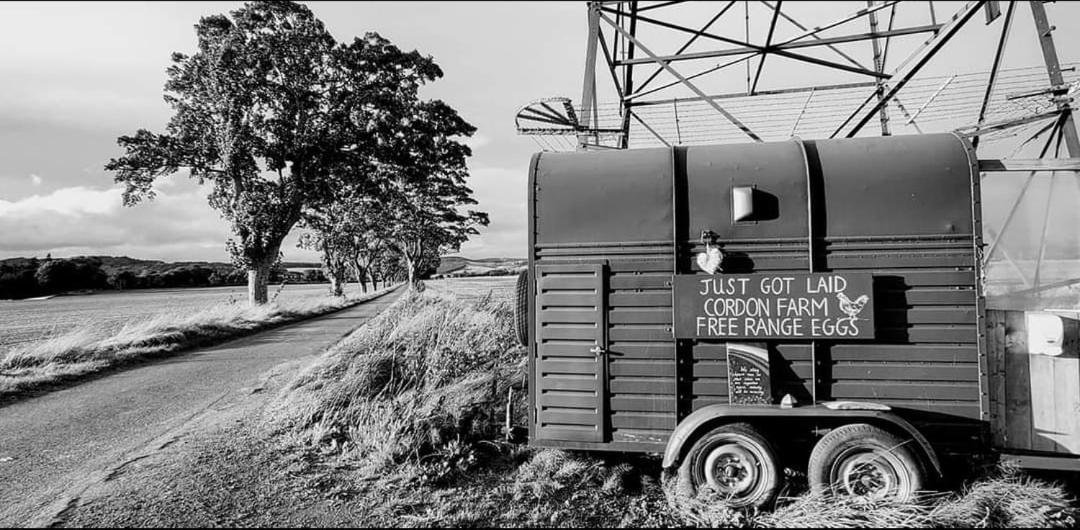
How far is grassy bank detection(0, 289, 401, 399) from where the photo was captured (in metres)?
8.94

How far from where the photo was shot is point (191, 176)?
66.1 ft

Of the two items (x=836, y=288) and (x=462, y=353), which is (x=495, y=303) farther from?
(x=836, y=288)

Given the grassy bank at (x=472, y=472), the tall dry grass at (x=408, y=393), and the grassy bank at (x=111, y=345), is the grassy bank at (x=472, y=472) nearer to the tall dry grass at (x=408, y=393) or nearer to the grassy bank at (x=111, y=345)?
the tall dry grass at (x=408, y=393)

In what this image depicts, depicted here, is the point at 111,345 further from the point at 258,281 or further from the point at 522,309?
the point at 522,309

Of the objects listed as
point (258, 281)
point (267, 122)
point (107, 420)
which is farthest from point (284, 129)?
point (107, 420)

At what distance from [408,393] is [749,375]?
12.5 ft

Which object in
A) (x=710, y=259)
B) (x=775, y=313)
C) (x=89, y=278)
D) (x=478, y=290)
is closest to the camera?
(x=775, y=313)

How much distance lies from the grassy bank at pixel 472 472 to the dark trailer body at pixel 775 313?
1.06 ft

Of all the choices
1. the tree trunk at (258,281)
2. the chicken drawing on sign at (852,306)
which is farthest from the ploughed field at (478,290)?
the tree trunk at (258,281)

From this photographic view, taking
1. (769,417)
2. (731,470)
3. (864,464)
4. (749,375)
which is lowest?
(731,470)

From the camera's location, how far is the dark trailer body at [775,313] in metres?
4.23

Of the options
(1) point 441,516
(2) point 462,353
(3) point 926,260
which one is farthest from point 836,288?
(2) point 462,353

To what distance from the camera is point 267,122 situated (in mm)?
19656

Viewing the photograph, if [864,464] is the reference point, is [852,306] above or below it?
above
